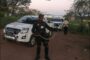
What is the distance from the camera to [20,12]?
38.9 meters

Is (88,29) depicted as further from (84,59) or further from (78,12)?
(84,59)

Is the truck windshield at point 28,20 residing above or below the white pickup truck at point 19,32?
above

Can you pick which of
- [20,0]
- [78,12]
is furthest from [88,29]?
[20,0]

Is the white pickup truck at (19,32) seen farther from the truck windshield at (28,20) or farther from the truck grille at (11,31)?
the truck windshield at (28,20)

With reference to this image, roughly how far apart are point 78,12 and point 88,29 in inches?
118

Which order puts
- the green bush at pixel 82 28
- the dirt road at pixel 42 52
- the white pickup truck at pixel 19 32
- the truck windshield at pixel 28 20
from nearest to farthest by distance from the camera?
the dirt road at pixel 42 52 → the white pickup truck at pixel 19 32 → the truck windshield at pixel 28 20 → the green bush at pixel 82 28

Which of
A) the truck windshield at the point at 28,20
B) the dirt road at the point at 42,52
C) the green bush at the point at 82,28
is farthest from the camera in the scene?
the green bush at the point at 82,28

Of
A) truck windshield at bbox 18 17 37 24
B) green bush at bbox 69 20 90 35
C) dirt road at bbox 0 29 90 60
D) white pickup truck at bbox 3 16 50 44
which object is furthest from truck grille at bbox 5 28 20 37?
green bush at bbox 69 20 90 35

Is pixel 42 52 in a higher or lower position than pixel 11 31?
lower

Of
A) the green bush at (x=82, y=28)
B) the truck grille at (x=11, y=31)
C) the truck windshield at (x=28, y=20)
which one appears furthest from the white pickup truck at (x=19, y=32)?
the green bush at (x=82, y=28)

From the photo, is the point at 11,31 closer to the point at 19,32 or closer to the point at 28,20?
the point at 19,32

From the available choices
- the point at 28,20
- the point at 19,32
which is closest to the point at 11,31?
the point at 19,32

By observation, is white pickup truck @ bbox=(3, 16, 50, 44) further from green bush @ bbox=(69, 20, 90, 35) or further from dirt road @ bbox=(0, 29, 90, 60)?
green bush @ bbox=(69, 20, 90, 35)

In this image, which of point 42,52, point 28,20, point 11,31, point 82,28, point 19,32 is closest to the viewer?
point 42,52
